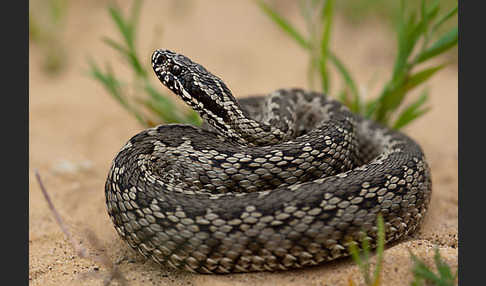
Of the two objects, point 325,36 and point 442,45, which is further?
point 325,36

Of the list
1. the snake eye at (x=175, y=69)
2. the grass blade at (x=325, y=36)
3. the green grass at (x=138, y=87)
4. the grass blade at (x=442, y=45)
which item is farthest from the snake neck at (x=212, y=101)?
the grass blade at (x=442, y=45)

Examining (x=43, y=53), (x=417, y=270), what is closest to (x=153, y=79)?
(x=43, y=53)

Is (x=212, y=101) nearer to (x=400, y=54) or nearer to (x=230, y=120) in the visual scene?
(x=230, y=120)

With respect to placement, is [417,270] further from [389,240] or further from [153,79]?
[153,79]

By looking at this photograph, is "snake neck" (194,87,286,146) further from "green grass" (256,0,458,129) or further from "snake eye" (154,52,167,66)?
"green grass" (256,0,458,129)

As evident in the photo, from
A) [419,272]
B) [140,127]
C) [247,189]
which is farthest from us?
Answer: [140,127]

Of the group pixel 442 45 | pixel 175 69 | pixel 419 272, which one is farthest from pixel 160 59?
pixel 442 45

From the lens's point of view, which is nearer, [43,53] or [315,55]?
[315,55]
